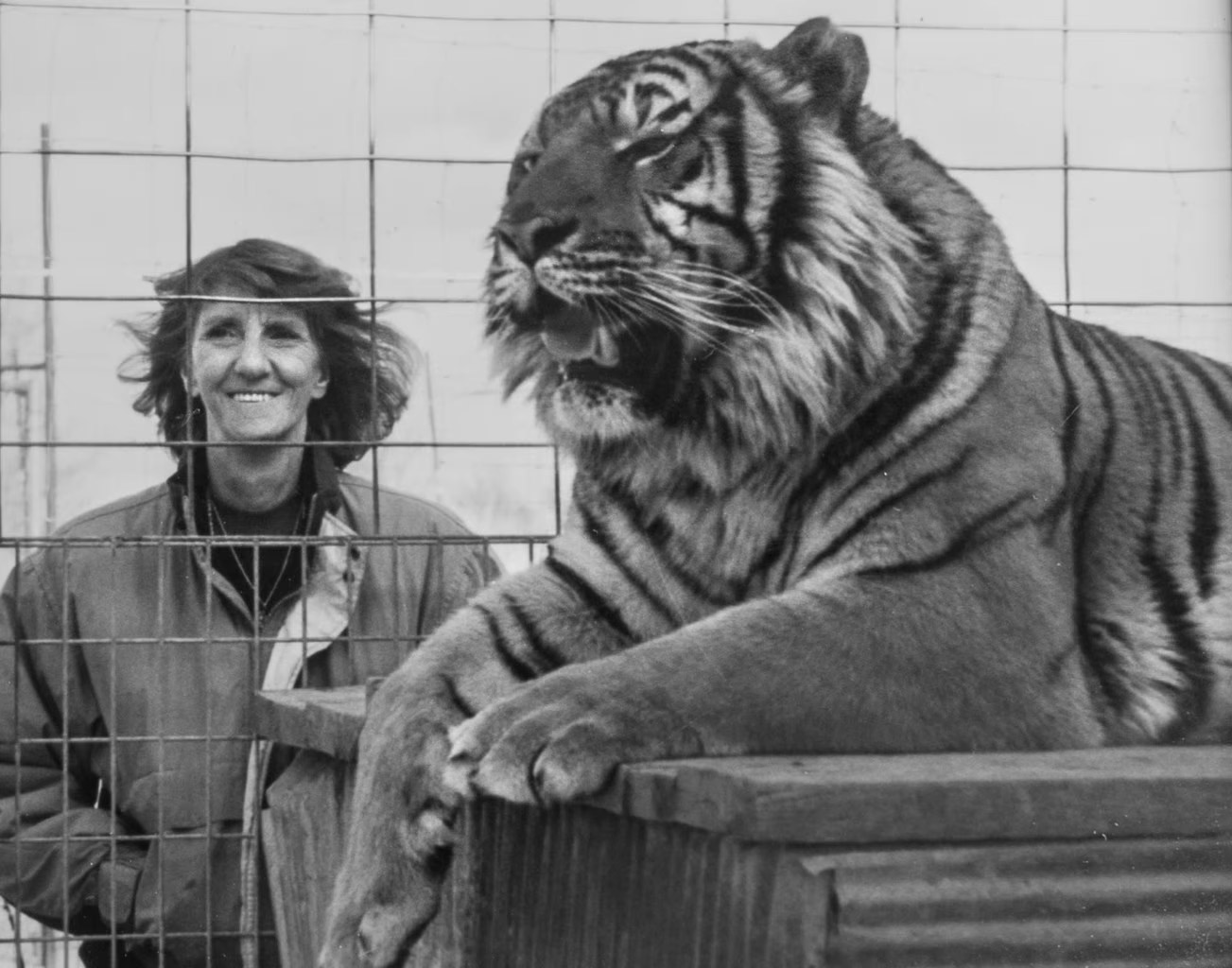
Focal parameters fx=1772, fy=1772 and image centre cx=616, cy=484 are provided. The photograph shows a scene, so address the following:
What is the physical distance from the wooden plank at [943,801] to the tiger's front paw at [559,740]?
0.10 metres

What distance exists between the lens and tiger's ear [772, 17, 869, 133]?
2.07 meters

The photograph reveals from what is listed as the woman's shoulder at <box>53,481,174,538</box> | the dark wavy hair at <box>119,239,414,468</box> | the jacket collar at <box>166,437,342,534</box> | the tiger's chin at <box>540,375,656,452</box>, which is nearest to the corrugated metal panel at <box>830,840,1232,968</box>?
the tiger's chin at <box>540,375,656,452</box>

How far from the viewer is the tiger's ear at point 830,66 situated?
6.80ft

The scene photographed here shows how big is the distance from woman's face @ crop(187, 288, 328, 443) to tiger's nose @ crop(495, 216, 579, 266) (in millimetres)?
816

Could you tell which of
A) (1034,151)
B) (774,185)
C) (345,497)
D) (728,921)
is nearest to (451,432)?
(345,497)

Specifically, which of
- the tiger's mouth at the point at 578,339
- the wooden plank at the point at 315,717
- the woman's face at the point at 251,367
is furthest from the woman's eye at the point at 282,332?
the tiger's mouth at the point at 578,339

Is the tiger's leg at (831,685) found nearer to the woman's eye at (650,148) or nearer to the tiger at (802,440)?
the tiger at (802,440)

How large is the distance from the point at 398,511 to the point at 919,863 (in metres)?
1.69

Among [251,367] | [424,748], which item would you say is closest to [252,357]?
[251,367]

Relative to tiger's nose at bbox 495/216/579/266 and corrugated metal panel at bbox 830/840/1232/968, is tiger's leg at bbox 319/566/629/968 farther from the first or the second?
corrugated metal panel at bbox 830/840/1232/968

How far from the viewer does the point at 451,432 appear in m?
2.68

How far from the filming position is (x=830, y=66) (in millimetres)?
2078

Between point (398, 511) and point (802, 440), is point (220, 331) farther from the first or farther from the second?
point (802, 440)

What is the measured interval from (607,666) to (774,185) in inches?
27.2
